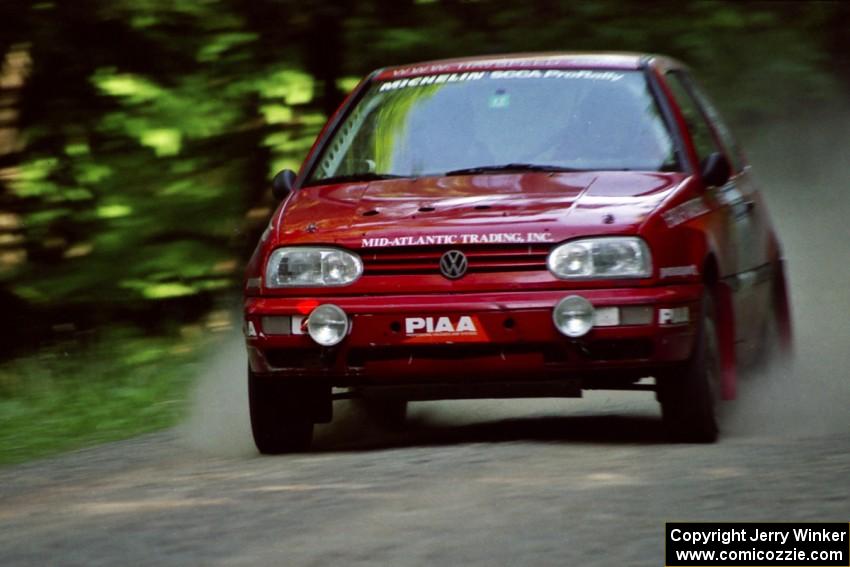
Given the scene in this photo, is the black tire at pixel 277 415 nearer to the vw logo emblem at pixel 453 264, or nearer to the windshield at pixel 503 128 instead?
the vw logo emblem at pixel 453 264

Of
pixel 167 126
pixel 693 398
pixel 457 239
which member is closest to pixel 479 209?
pixel 457 239

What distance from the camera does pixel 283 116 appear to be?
1408 centimetres

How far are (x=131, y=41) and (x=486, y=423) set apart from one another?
16.0ft

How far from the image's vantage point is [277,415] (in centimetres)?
870

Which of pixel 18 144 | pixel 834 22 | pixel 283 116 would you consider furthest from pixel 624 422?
pixel 834 22

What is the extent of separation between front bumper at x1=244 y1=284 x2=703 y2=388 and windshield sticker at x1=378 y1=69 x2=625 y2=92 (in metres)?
1.55

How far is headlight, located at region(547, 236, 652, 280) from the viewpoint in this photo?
26.7ft

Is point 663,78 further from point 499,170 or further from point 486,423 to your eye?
point 486,423

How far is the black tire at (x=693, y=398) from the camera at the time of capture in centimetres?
834

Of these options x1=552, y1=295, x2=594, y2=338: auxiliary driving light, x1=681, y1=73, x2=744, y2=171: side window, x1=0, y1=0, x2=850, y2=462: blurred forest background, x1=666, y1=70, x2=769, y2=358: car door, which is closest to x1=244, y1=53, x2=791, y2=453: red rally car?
x1=552, y1=295, x2=594, y2=338: auxiliary driving light

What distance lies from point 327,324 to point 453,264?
1.84 feet

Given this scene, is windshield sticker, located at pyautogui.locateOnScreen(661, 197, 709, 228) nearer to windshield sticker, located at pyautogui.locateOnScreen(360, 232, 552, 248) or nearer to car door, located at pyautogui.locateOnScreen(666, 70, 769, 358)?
car door, located at pyautogui.locateOnScreen(666, 70, 769, 358)

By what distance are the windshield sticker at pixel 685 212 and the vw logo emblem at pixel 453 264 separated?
836 millimetres

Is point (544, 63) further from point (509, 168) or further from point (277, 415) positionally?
point (277, 415)
